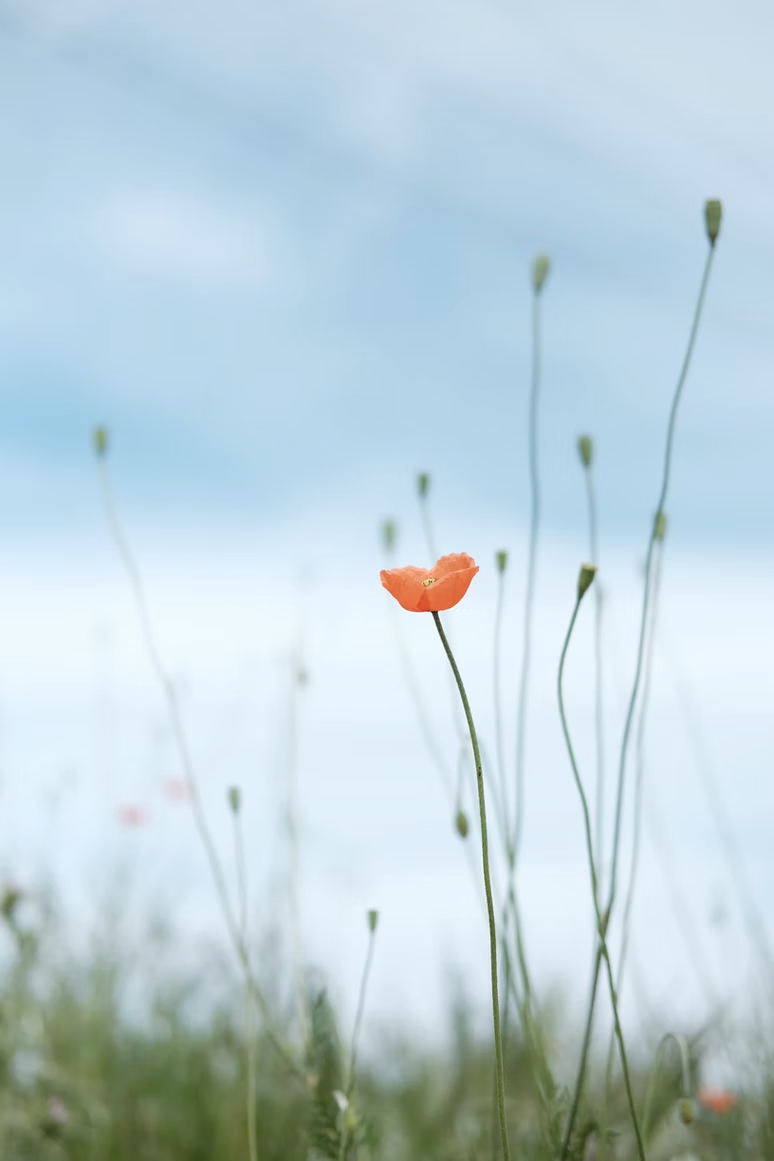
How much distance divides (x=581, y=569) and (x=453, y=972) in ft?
11.0

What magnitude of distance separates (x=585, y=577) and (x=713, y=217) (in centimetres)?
50

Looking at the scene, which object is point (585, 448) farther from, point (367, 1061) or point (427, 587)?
point (367, 1061)

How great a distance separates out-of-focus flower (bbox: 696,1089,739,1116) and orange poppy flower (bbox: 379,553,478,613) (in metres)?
1.59

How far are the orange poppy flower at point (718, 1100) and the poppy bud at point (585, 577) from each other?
4.81 ft

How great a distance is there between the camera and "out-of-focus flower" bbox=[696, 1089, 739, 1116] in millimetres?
2338

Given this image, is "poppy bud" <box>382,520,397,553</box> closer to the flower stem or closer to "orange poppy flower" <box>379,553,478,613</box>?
"orange poppy flower" <box>379,553,478,613</box>

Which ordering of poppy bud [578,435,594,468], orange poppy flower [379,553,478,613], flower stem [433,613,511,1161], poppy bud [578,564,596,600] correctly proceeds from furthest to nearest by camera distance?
poppy bud [578,435,594,468]
poppy bud [578,564,596,600]
orange poppy flower [379,553,478,613]
flower stem [433,613,511,1161]

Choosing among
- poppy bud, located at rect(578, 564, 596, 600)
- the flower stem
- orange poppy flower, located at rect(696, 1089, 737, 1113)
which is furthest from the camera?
orange poppy flower, located at rect(696, 1089, 737, 1113)

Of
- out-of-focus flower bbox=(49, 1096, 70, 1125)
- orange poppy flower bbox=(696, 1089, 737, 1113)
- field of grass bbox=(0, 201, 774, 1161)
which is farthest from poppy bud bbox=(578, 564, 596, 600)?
out-of-focus flower bbox=(49, 1096, 70, 1125)

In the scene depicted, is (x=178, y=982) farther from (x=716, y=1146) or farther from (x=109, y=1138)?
(x=716, y=1146)

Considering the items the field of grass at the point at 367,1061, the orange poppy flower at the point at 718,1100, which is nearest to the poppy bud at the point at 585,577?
the field of grass at the point at 367,1061

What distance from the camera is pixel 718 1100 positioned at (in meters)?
2.35

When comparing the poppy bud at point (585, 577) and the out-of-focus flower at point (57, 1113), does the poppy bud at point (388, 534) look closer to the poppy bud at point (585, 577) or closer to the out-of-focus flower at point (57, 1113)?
the poppy bud at point (585, 577)

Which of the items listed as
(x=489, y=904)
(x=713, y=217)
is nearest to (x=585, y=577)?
(x=489, y=904)
